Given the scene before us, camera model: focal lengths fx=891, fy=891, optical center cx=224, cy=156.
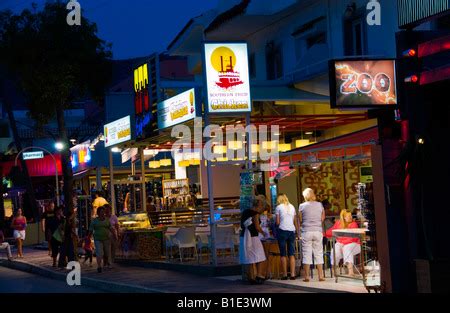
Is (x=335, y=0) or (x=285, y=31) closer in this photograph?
(x=335, y=0)

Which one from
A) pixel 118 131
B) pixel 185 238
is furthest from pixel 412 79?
pixel 118 131

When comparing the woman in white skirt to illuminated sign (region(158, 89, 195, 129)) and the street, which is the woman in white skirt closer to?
illuminated sign (region(158, 89, 195, 129))

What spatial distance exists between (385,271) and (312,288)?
223 centimetres

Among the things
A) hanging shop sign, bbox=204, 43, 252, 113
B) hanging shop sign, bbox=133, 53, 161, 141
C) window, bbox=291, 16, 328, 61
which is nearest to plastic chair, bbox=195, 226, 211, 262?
hanging shop sign, bbox=133, 53, 161, 141

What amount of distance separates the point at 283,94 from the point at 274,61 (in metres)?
6.64

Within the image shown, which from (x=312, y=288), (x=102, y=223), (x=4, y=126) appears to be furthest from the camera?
(x=4, y=126)

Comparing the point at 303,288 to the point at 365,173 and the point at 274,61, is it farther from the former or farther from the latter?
the point at 274,61

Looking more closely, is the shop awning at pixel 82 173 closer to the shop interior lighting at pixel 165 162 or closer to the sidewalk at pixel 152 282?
the shop interior lighting at pixel 165 162

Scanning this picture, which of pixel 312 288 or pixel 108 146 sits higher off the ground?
pixel 108 146

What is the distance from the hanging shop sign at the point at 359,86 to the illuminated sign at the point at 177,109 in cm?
661

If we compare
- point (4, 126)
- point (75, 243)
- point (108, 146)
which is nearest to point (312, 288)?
point (75, 243)
